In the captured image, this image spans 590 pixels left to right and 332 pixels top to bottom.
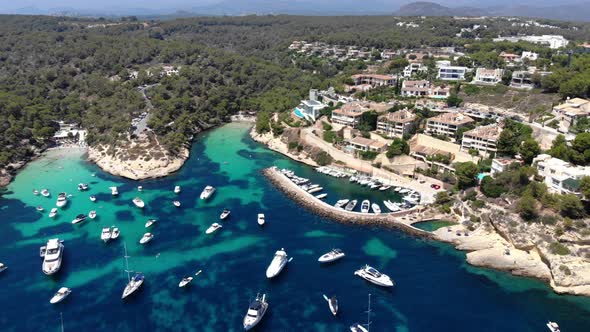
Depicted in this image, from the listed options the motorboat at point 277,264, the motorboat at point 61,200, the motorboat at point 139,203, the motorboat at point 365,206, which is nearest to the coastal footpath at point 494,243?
the motorboat at point 365,206

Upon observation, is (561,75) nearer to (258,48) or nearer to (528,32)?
(528,32)

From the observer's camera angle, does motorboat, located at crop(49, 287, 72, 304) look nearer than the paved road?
Yes

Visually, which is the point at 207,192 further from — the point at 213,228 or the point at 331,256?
the point at 331,256

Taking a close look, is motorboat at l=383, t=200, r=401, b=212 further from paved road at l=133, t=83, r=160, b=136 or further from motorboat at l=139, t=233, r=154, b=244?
paved road at l=133, t=83, r=160, b=136

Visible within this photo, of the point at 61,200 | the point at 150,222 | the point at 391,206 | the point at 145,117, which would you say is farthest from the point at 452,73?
the point at 61,200

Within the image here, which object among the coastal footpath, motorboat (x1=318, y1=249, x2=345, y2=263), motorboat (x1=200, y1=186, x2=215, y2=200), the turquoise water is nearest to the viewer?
the turquoise water

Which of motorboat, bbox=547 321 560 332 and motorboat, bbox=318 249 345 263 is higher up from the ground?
motorboat, bbox=318 249 345 263

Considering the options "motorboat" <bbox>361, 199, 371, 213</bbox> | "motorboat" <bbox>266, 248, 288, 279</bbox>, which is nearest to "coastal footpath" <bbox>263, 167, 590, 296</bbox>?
"motorboat" <bbox>361, 199, 371, 213</bbox>

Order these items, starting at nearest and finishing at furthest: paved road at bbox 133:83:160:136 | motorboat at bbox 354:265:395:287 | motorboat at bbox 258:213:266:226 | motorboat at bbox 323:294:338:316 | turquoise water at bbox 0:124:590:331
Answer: turquoise water at bbox 0:124:590:331 < motorboat at bbox 323:294:338:316 < motorboat at bbox 354:265:395:287 < motorboat at bbox 258:213:266:226 < paved road at bbox 133:83:160:136
